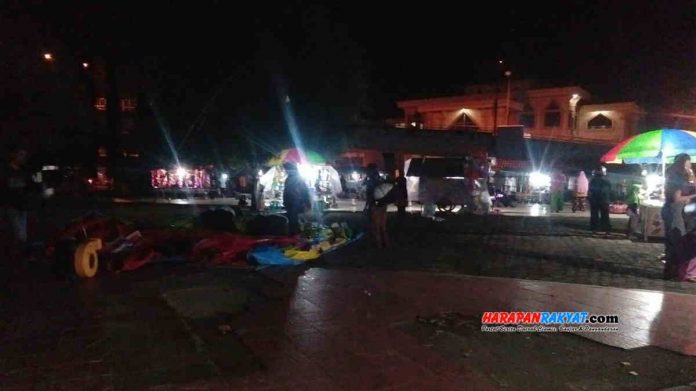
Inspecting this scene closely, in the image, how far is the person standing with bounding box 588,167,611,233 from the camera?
13422mm

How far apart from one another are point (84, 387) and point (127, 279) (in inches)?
143

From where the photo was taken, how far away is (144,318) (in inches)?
212

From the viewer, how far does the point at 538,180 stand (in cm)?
2642

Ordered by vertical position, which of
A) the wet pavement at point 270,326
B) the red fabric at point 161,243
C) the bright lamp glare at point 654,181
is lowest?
the wet pavement at point 270,326

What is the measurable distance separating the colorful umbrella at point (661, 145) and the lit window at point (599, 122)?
3305 cm

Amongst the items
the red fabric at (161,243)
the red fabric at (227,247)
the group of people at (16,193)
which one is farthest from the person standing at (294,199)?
the group of people at (16,193)

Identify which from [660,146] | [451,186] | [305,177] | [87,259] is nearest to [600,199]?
[660,146]

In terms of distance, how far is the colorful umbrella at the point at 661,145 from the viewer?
11.2 m

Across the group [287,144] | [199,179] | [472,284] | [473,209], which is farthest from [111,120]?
[472,284]

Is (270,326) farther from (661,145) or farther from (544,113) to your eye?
(544,113)

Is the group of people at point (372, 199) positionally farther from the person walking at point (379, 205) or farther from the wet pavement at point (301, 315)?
the wet pavement at point (301, 315)

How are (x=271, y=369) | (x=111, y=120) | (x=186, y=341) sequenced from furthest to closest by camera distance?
1. (x=111, y=120)
2. (x=186, y=341)
3. (x=271, y=369)

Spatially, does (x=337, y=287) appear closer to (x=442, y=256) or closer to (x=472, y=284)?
(x=472, y=284)

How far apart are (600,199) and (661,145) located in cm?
255
